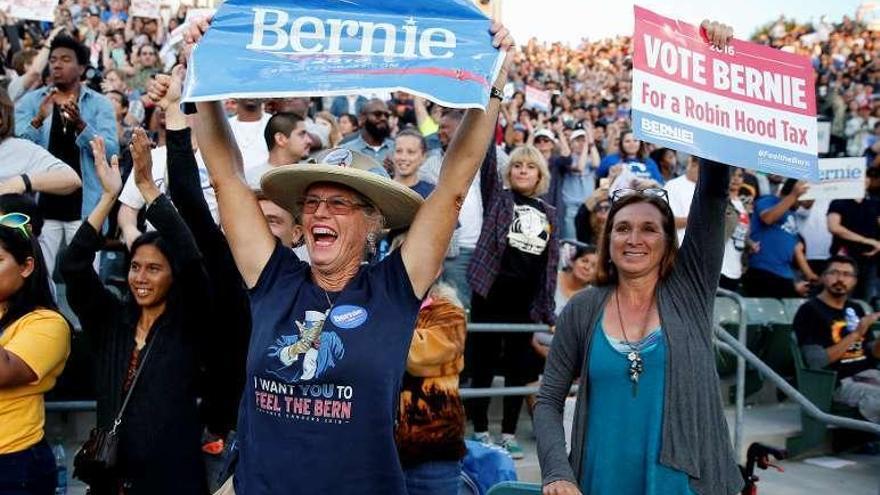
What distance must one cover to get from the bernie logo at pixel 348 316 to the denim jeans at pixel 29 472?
182cm

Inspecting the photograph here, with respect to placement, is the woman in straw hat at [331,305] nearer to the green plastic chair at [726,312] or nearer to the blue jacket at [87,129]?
the blue jacket at [87,129]

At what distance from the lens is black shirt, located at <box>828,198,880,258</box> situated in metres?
10.0

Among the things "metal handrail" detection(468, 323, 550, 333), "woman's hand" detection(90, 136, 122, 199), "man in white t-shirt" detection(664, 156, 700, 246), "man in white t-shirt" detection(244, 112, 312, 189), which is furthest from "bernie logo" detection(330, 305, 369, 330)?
"man in white t-shirt" detection(664, 156, 700, 246)

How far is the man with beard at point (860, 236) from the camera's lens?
9.95 m

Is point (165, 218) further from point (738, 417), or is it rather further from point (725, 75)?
point (738, 417)

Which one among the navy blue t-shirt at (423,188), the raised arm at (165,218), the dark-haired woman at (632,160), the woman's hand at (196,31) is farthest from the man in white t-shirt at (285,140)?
the dark-haired woman at (632,160)

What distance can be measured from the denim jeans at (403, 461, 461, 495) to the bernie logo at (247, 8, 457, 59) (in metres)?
1.70

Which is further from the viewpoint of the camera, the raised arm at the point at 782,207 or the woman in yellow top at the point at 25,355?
the raised arm at the point at 782,207

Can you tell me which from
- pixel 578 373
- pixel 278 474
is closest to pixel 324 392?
pixel 278 474

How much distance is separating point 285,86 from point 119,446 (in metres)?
1.71

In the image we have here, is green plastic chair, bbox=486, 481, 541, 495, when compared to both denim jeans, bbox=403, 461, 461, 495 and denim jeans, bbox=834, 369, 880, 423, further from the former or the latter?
denim jeans, bbox=834, 369, 880, 423

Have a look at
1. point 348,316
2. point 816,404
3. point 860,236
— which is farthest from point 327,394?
point 860,236

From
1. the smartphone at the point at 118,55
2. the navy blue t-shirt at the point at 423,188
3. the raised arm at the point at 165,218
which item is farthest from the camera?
the smartphone at the point at 118,55

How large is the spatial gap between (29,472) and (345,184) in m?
1.91
